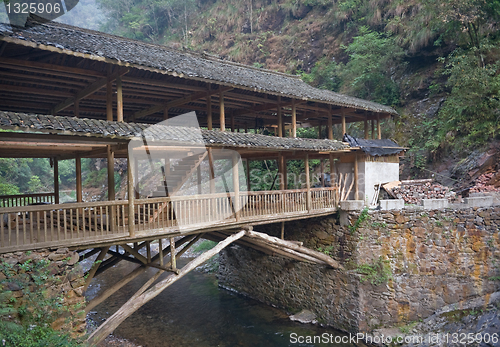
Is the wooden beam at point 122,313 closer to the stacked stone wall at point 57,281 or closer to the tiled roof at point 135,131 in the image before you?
the stacked stone wall at point 57,281

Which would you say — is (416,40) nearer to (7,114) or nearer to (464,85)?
(464,85)

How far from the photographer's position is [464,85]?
14906 mm

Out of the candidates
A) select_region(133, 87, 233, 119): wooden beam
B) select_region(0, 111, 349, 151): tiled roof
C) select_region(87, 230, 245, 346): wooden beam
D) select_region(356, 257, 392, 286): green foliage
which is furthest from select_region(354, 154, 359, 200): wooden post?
select_region(87, 230, 245, 346): wooden beam

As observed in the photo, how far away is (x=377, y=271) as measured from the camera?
11.4 metres

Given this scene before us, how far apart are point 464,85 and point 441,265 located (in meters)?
8.48

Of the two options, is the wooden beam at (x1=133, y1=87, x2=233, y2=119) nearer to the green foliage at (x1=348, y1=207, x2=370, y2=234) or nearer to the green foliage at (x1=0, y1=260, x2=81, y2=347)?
the green foliage at (x1=0, y1=260, x2=81, y2=347)

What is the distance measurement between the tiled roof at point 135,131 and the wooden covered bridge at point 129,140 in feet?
0.09

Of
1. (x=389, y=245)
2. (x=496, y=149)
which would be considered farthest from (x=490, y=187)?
(x=389, y=245)

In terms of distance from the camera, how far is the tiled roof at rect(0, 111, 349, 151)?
581cm

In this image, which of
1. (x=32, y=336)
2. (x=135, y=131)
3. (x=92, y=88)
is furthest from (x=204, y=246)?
(x=32, y=336)

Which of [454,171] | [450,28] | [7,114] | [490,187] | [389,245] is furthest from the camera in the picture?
[450,28]

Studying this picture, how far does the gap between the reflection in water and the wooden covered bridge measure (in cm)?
293

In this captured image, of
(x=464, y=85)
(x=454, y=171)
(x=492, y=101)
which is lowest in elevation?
(x=454, y=171)

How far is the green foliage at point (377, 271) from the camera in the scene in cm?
1127
